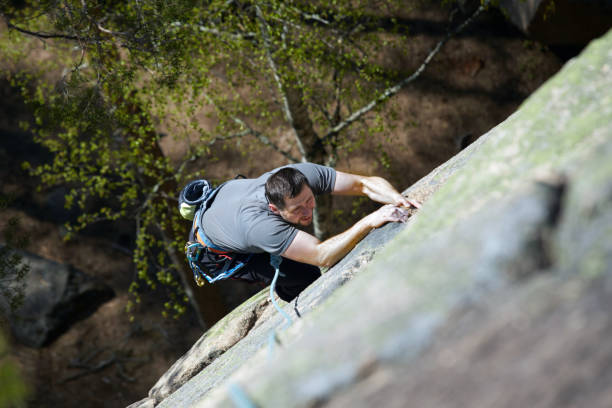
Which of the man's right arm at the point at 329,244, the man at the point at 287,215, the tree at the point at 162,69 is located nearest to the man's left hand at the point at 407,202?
the man at the point at 287,215

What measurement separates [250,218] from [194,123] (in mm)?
3593

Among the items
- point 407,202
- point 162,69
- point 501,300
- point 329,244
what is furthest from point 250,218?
point 162,69

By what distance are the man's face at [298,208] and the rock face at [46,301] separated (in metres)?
7.40

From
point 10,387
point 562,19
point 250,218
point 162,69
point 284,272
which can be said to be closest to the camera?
point 10,387

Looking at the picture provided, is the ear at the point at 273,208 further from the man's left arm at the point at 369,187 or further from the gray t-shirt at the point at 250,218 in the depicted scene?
the man's left arm at the point at 369,187

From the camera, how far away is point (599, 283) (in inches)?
57.6

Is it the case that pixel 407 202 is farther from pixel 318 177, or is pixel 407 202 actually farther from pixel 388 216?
pixel 318 177

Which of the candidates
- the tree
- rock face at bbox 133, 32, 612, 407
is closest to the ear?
rock face at bbox 133, 32, 612, 407

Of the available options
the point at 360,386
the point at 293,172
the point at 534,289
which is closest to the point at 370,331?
the point at 360,386

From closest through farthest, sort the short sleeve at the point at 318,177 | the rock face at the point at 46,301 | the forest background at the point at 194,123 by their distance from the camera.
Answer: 1. the short sleeve at the point at 318,177
2. the forest background at the point at 194,123
3. the rock face at the point at 46,301

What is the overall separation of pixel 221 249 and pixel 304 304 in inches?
37.4

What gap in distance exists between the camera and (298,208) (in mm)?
3467

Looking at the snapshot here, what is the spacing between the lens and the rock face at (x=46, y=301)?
9.39 meters

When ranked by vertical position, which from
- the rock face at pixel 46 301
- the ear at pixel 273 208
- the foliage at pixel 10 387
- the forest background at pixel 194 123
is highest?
the foliage at pixel 10 387
